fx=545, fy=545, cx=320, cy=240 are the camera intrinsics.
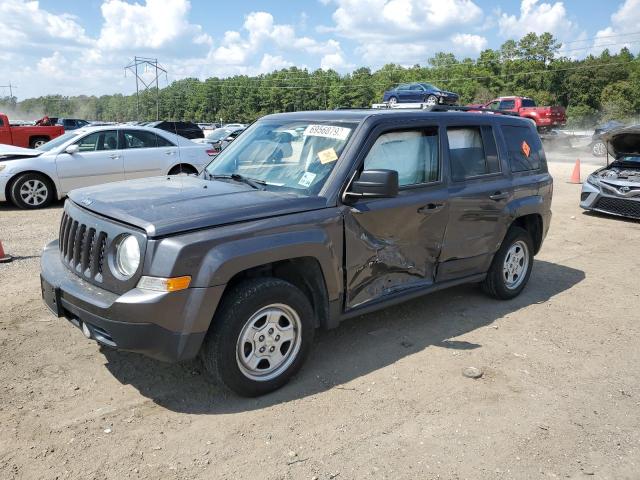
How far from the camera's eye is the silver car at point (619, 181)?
10211 mm

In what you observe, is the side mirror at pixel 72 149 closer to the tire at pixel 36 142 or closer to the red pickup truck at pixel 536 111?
the tire at pixel 36 142

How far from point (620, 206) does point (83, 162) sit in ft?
34.2

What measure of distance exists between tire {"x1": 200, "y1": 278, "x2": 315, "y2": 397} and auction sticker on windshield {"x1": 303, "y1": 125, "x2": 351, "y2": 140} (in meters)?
1.29

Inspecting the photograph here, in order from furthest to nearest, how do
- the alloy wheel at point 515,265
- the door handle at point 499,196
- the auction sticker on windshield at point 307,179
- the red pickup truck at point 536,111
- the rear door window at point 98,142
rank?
the red pickup truck at point 536,111 < the rear door window at point 98,142 < the alloy wheel at point 515,265 < the door handle at point 499,196 < the auction sticker on windshield at point 307,179

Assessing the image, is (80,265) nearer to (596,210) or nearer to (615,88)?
(596,210)

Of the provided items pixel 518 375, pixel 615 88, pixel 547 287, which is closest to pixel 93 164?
pixel 547 287

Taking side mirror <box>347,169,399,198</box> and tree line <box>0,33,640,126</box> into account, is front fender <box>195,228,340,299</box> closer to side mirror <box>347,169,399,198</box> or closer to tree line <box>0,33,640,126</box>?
side mirror <box>347,169,399,198</box>

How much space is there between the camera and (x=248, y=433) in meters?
3.28

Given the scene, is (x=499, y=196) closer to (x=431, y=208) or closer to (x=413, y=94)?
(x=431, y=208)

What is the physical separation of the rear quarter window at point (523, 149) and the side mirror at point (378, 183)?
2264 mm

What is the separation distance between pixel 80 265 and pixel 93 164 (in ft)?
25.7

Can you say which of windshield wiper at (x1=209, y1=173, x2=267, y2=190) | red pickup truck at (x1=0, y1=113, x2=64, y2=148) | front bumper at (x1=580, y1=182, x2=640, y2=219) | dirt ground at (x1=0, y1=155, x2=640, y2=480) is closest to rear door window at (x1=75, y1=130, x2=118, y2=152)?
dirt ground at (x1=0, y1=155, x2=640, y2=480)

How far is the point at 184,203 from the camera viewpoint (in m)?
3.56

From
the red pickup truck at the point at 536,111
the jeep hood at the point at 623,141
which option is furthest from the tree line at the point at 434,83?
the jeep hood at the point at 623,141
